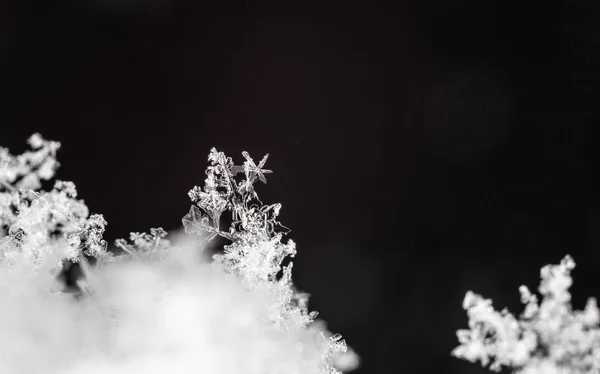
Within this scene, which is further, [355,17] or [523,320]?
[355,17]

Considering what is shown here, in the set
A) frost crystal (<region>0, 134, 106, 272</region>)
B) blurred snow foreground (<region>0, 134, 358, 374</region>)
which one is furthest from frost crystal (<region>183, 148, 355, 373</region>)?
frost crystal (<region>0, 134, 106, 272</region>)

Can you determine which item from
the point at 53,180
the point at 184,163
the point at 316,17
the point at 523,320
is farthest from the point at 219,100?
the point at 523,320

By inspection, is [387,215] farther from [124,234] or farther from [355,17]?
Result: [124,234]

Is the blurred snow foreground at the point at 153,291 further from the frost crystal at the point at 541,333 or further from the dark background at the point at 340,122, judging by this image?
the frost crystal at the point at 541,333

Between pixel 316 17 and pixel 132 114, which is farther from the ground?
pixel 316 17

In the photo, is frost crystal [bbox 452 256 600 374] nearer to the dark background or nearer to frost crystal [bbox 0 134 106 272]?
the dark background

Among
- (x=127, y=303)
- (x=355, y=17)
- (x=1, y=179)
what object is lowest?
(x=127, y=303)

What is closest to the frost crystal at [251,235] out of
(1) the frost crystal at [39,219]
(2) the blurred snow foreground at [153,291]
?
(2) the blurred snow foreground at [153,291]

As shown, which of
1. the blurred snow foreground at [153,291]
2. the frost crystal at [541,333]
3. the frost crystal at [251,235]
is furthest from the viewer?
the frost crystal at [251,235]
